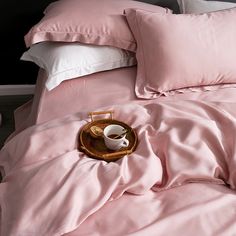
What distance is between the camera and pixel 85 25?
1368 mm

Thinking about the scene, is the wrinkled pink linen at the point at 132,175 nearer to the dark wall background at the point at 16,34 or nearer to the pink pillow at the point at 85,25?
the pink pillow at the point at 85,25

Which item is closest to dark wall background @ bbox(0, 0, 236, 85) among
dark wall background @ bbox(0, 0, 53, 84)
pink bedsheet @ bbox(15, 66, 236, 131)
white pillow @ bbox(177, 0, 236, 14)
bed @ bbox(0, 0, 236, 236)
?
dark wall background @ bbox(0, 0, 53, 84)

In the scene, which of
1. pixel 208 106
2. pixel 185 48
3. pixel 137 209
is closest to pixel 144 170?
pixel 137 209

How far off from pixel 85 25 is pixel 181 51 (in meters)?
0.41

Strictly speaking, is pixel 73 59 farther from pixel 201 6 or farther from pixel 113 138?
pixel 201 6

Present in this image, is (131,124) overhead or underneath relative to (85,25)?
underneath

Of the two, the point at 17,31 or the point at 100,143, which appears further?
the point at 17,31

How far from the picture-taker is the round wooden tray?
3.41ft

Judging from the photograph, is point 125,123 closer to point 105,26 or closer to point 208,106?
point 208,106

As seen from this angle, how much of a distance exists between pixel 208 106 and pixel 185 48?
0.94 feet

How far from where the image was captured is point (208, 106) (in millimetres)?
1183

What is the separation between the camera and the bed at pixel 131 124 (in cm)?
87

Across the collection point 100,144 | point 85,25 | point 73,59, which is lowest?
point 100,144

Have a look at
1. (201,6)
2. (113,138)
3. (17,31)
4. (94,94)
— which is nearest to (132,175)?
(113,138)
